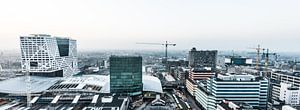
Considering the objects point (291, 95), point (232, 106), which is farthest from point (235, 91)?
point (291, 95)

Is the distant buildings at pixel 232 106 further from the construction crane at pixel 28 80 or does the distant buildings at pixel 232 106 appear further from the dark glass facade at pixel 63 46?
the dark glass facade at pixel 63 46

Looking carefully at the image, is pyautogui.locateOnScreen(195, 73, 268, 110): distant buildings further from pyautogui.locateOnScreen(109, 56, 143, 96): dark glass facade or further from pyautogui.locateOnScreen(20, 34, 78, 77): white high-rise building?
pyautogui.locateOnScreen(20, 34, 78, 77): white high-rise building

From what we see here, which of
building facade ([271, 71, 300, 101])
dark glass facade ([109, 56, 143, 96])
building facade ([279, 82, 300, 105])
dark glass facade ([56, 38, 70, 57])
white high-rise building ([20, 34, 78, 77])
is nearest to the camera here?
building facade ([279, 82, 300, 105])

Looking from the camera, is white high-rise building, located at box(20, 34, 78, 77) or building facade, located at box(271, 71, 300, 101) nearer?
building facade, located at box(271, 71, 300, 101)

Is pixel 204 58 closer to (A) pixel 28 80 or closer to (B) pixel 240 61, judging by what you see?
(B) pixel 240 61

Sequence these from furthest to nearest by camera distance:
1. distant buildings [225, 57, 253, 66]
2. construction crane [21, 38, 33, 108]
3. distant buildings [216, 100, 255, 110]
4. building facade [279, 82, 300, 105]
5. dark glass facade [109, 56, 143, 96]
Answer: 1. distant buildings [225, 57, 253, 66]
2. dark glass facade [109, 56, 143, 96]
3. building facade [279, 82, 300, 105]
4. construction crane [21, 38, 33, 108]
5. distant buildings [216, 100, 255, 110]

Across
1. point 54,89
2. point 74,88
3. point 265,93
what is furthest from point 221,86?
point 54,89

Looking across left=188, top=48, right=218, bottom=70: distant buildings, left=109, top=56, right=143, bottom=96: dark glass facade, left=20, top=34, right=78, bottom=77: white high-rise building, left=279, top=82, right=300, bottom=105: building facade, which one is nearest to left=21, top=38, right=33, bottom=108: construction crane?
left=20, top=34, right=78, bottom=77: white high-rise building

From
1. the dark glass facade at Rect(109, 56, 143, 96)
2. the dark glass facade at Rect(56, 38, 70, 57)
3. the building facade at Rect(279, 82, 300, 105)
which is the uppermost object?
the dark glass facade at Rect(56, 38, 70, 57)

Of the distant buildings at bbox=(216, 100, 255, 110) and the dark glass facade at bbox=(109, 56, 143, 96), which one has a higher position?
the dark glass facade at bbox=(109, 56, 143, 96)
